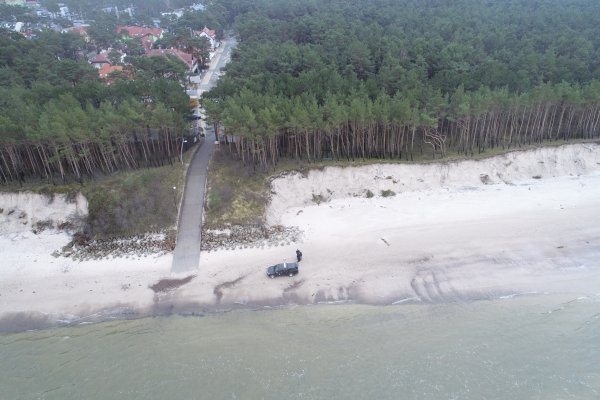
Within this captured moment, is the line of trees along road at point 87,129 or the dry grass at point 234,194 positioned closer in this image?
the dry grass at point 234,194

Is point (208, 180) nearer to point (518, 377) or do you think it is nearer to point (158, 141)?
point (158, 141)

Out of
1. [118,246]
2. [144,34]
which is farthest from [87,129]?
[144,34]

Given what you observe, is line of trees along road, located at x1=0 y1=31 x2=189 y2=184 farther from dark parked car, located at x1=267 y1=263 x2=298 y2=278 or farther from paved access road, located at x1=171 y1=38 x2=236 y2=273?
dark parked car, located at x1=267 y1=263 x2=298 y2=278

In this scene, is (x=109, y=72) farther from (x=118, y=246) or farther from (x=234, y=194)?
(x=118, y=246)

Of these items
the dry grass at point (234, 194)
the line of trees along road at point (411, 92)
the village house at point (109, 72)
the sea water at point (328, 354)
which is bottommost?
the sea water at point (328, 354)

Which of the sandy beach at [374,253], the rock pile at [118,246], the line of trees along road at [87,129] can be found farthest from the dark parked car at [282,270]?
the line of trees along road at [87,129]

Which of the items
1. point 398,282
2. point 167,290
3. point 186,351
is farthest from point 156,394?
point 398,282

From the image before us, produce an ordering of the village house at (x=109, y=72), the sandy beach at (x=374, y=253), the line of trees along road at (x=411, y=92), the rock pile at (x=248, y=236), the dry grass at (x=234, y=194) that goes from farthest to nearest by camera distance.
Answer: the village house at (x=109, y=72) < the line of trees along road at (x=411, y=92) < the dry grass at (x=234, y=194) < the rock pile at (x=248, y=236) < the sandy beach at (x=374, y=253)

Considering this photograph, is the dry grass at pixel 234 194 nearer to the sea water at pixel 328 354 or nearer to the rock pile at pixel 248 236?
the rock pile at pixel 248 236
